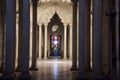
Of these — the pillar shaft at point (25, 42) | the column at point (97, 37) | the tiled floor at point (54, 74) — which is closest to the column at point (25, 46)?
the pillar shaft at point (25, 42)

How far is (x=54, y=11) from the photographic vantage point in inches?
1774

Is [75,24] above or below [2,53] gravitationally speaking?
above

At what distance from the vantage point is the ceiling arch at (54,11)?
4456 cm

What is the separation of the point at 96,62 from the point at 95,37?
1214 millimetres

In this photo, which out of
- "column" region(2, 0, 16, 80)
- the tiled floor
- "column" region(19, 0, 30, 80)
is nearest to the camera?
"column" region(2, 0, 16, 80)

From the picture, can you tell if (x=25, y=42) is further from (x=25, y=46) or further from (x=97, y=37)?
(x=97, y=37)

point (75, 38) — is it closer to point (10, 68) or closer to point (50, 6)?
point (10, 68)

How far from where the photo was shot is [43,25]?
47531mm

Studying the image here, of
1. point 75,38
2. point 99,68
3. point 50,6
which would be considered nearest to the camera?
point 99,68

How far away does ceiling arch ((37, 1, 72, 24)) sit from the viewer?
146ft

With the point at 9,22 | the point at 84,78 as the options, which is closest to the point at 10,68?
the point at 9,22

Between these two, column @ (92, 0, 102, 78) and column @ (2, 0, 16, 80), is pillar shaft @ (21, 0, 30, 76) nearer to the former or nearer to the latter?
column @ (2, 0, 16, 80)

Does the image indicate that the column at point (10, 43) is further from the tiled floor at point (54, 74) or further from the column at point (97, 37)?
the column at point (97, 37)

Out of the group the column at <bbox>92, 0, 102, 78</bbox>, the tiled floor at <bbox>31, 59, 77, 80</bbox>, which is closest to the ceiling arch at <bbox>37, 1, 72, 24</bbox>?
the tiled floor at <bbox>31, 59, 77, 80</bbox>
